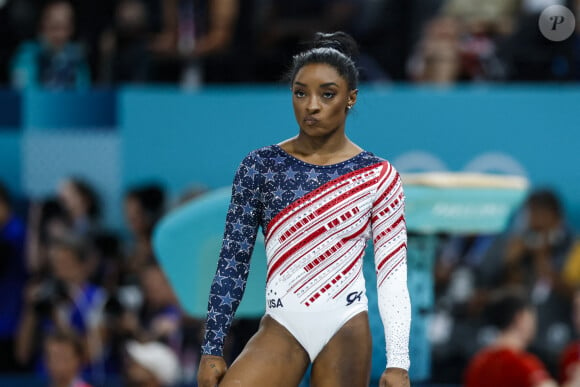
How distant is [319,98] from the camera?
3.72 meters

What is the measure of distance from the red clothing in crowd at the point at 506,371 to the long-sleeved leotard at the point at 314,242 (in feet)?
9.03

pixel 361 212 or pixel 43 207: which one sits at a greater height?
pixel 361 212

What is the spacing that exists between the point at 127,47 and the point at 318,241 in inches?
214

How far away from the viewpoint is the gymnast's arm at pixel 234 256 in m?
3.71

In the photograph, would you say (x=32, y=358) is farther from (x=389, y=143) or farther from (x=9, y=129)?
(x=389, y=143)

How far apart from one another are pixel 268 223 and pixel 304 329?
36cm

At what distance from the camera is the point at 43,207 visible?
329 inches

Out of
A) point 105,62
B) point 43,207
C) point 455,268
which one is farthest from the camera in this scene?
point 105,62

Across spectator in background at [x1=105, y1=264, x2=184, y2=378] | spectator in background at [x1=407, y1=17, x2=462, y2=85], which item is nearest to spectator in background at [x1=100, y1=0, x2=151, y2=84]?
spectator in background at [x1=105, y1=264, x2=184, y2=378]

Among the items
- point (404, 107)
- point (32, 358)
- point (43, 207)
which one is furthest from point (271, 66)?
point (32, 358)

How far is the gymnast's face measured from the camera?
3715 millimetres

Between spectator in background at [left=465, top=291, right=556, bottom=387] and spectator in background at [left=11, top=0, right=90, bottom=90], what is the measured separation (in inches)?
150

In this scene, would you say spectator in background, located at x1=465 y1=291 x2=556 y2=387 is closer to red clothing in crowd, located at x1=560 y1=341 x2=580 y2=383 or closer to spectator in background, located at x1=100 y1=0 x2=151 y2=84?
red clothing in crowd, located at x1=560 y1=341 x2=580 y2=383

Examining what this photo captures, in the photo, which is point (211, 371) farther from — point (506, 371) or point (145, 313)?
point (145, 313)
